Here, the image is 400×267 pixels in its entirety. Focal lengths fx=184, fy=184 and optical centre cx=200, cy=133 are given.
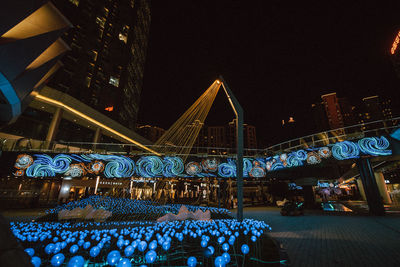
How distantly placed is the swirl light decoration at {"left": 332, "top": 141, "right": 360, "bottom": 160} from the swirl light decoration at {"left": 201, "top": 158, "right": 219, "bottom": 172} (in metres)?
10.2

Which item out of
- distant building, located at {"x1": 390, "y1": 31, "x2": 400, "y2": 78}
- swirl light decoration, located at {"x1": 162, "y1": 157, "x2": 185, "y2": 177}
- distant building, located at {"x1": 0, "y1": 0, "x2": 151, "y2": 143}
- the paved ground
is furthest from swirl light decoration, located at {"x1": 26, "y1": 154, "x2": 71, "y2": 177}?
distant building, located at {"x1": 390, "y1": 31, "x2": 400, "y2": 78}

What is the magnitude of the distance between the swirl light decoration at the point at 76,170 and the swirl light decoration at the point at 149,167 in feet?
15.9

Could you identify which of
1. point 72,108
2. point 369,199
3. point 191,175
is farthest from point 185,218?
point 72,108

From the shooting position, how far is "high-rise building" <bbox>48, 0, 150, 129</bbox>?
107ft

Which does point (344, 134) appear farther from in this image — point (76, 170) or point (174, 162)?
point (76, 170)

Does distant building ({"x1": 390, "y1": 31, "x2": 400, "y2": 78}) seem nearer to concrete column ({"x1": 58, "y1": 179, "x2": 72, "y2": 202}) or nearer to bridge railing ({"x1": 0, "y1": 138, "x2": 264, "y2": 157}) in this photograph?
bridge railing ({"x1": 0, "y1": 138, "x2": 264, "y2": 157})

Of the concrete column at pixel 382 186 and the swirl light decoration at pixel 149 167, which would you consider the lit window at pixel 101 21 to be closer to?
the swirl light decoration at pixel 149 167

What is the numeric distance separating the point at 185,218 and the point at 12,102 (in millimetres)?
11905

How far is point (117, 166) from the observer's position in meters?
17.1

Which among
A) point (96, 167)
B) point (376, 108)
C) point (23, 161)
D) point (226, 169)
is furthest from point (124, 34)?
point (376, 108)

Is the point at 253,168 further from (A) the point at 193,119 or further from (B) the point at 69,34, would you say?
(B) the point at 69,34

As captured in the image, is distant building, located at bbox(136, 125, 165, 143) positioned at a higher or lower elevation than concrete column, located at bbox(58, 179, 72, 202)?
higher

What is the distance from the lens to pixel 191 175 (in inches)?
703

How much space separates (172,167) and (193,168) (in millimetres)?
2054
